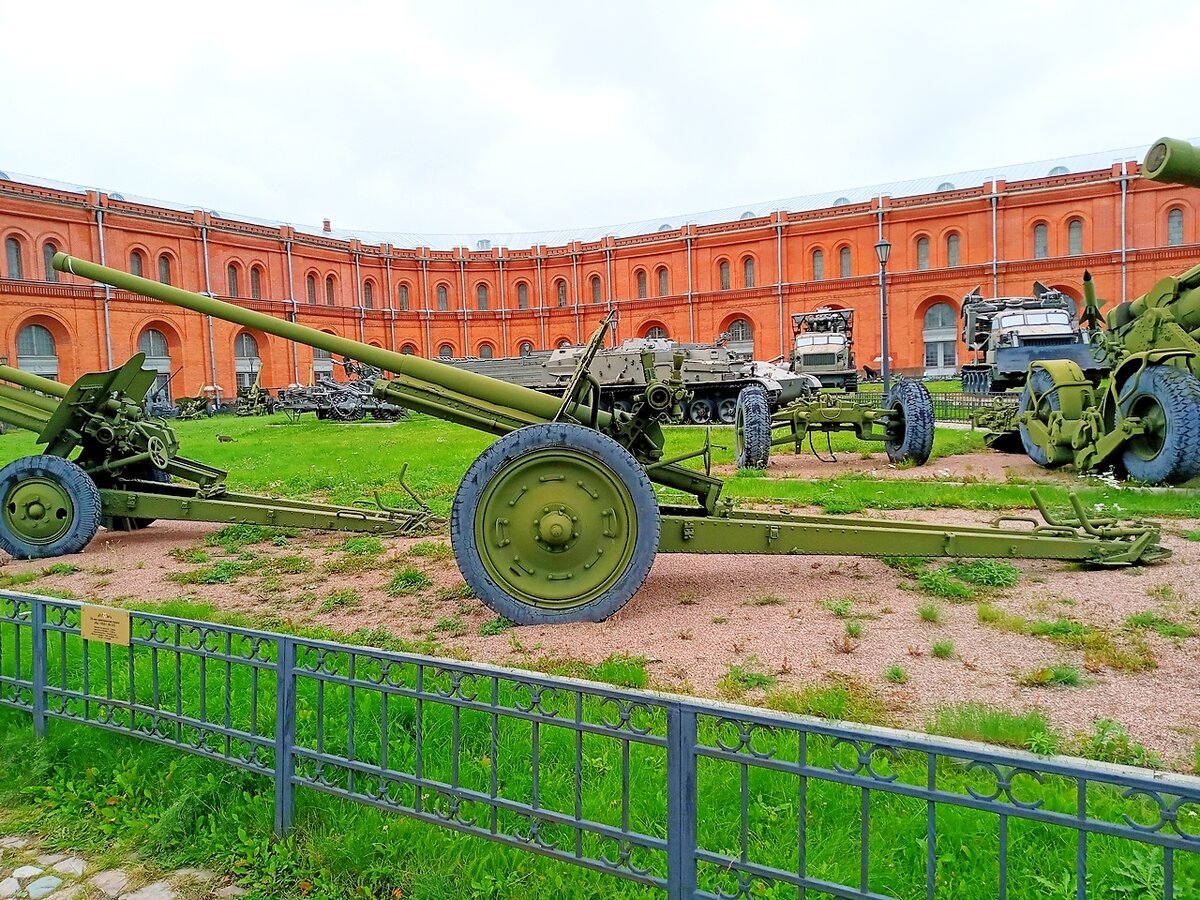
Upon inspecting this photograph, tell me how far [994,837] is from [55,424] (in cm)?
754

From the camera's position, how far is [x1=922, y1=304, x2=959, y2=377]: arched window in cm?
4197

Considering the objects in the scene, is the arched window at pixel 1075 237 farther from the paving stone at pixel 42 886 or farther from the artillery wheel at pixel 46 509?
the paving stone at pixel 42 886

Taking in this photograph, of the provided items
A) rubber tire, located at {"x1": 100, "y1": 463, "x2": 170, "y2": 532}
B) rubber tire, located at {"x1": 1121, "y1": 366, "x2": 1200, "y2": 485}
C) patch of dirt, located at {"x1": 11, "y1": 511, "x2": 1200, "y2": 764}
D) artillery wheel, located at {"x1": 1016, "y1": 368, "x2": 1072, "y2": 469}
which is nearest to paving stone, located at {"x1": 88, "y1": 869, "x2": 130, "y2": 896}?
Result: patch of dirt, located at {"x1": 11, "y1": 511, "x2": 1200, "y2": 764}

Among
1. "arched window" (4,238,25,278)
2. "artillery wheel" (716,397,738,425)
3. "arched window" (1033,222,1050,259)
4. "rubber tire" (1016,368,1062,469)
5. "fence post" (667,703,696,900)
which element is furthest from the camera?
"arched window" (1033,222,1050,259)

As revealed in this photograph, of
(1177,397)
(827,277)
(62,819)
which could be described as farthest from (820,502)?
(827,277)

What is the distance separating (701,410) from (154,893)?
22.2 metres

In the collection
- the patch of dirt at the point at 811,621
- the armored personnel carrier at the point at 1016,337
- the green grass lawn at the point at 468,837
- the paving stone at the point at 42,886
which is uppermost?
the armored personnel carrier at the point at 1016,337

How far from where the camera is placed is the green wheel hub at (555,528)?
460 centimetres

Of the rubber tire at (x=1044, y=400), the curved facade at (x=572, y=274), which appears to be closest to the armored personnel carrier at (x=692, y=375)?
the rubber tire at (x=1044, y=400)

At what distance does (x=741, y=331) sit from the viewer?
46.9 metres

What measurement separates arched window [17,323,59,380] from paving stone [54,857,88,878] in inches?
1598

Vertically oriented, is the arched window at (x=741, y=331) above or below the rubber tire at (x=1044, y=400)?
above

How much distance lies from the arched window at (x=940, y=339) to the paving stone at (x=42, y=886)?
43278 mm

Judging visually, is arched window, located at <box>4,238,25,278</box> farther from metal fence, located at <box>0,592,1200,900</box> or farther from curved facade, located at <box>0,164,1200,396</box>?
metal fence, located at <box>0,592,1200,900</box>
